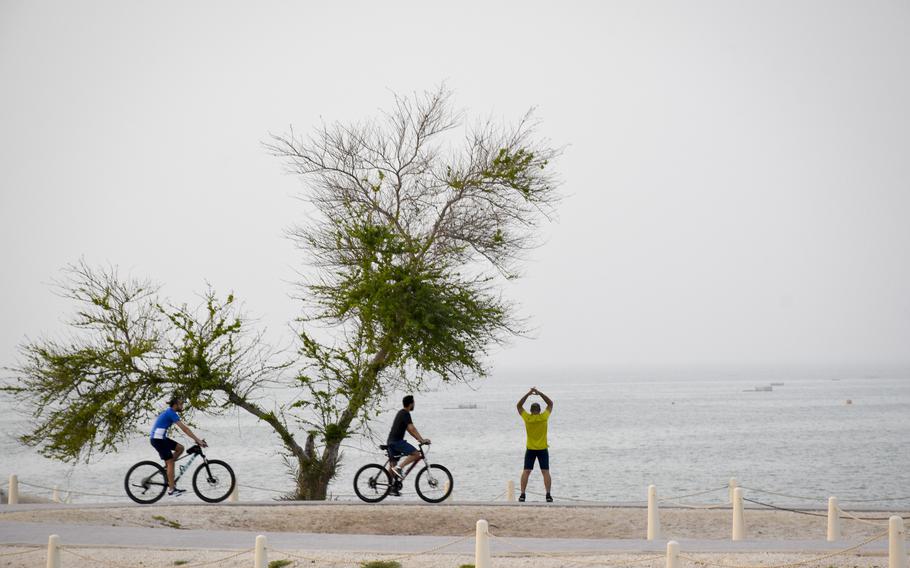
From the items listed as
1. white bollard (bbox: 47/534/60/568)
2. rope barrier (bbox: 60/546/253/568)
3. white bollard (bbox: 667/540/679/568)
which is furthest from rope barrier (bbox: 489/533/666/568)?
white bollard (bbox: 47/534/60/568)

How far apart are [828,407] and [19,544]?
123865 millimetres

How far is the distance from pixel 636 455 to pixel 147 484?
50324mm

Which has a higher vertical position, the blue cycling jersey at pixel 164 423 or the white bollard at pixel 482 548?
the blue cycling jersey at pixel 164 423

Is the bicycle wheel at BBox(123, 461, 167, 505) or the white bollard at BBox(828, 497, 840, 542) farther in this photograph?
the bicycle wheel at BBox(123, 461, 167, 505)

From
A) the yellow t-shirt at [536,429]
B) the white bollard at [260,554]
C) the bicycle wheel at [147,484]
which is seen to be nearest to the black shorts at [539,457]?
the yellow t-shirt at [536,429]

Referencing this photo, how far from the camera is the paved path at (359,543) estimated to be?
513 inches

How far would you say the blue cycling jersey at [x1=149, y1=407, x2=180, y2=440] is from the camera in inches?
691

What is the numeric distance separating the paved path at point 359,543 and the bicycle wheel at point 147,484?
3517 millimetres

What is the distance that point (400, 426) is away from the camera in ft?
59.5

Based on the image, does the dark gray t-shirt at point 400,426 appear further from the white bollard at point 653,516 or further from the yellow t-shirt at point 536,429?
the white bollard at point 653,516

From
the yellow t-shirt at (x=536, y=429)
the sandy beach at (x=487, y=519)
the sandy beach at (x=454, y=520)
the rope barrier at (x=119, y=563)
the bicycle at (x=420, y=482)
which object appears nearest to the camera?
the rope barrier at (x=119, y=563)

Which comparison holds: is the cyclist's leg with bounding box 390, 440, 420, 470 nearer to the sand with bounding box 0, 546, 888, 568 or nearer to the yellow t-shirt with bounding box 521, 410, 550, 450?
the yellow t-shirt with bounding box 521, 410, 550, 450

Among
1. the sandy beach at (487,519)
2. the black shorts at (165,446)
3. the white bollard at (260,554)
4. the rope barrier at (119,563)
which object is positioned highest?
the black shorts at (165,446)

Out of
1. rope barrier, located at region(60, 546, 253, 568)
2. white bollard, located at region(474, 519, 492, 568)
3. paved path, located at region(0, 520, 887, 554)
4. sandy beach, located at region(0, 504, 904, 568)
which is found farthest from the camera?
sandy beach, located at region(0, 504, 904, 568)
